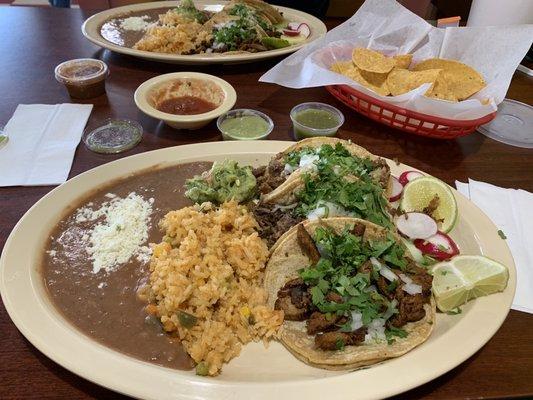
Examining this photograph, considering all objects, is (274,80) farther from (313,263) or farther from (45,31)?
(45,31)

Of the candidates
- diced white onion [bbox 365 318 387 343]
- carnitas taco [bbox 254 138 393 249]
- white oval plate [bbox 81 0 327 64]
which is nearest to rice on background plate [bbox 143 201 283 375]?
carnitas taco [bbox 254 138 393 249]

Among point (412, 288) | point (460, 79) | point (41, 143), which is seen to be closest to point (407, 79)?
point (460, 79)

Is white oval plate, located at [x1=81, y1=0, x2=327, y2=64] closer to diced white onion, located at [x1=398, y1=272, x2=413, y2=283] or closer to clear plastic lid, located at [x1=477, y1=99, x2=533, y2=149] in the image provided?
clear plastic lid, located at [x1=477, y1=99, x2=533, y2=149]

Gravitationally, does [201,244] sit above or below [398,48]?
below

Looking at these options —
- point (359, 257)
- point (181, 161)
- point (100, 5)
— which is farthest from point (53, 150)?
point (100, 5)

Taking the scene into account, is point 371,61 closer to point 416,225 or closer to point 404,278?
point 416,225
